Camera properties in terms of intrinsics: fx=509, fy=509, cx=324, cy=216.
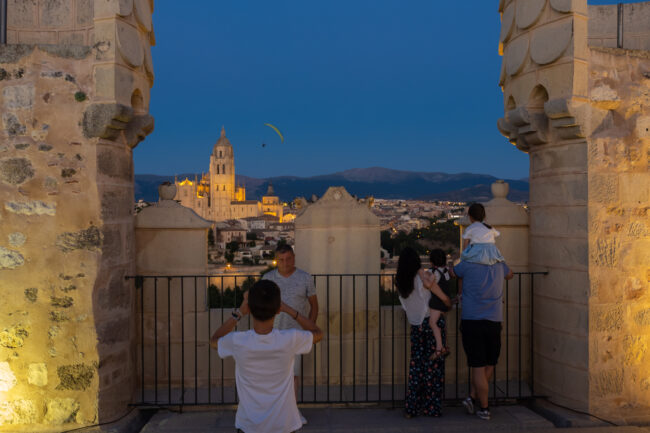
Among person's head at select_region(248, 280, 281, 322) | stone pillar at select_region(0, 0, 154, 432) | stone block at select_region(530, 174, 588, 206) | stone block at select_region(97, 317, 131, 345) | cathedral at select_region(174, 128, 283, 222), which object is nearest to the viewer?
person's head at select_region(248, 280, 281, 322)

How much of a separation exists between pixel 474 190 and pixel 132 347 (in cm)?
9241

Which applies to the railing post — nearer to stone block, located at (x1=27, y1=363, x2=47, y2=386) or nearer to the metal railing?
the metal railing

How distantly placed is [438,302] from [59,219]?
321 centimetres

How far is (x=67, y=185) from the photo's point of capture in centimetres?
426

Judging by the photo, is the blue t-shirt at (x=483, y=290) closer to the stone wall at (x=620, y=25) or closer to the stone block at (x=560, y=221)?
the stone block at (x=560, y=221)

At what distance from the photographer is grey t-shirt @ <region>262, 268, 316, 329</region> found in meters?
3.99

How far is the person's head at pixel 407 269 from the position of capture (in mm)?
4078

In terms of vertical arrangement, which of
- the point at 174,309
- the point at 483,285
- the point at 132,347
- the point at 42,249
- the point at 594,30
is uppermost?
the point at 594,30

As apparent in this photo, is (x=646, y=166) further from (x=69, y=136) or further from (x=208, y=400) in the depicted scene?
(x=69, y=136)

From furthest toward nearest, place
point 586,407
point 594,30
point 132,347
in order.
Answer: point 594,30
point 132,347
point 586,407

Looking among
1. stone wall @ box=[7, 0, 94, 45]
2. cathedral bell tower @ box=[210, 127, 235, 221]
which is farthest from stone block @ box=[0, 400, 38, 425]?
cathedral bell tower @ box=[210, 127, 235, 221]

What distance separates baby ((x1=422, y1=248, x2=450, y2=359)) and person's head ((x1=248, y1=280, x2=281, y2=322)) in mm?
1824

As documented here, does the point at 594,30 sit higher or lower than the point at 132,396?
higher

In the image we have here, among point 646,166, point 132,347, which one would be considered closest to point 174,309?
point 132,347
